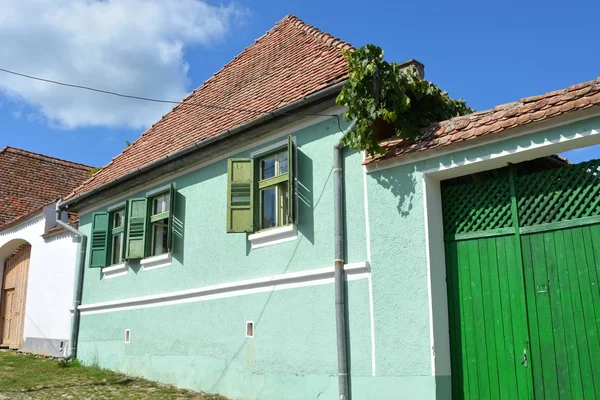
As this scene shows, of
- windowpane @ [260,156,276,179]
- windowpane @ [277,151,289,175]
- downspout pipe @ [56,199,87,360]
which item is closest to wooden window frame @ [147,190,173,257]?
windowpane @ [260,156,276,179]

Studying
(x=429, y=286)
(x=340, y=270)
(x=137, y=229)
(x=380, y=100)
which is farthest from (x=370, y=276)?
(x=137, y=229)

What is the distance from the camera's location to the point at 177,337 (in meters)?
10.0

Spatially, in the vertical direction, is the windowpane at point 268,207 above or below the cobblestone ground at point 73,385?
above

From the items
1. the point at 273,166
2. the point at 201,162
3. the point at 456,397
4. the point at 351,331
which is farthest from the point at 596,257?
the point at 201,162

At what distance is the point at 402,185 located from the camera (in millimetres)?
7012

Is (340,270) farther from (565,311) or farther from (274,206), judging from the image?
(565,311)

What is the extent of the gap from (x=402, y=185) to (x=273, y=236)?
7.71 feet

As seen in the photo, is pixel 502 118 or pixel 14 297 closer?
pixel 502 118

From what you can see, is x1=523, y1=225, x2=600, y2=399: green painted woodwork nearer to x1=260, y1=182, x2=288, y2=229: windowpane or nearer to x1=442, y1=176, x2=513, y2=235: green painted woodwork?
x1=442, y1=176, x2=513, y2=235: green painted woodwork

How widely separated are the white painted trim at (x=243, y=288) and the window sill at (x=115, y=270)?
54 centimetres

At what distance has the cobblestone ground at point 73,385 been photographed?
29.7 ft

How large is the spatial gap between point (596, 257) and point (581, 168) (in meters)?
0.87

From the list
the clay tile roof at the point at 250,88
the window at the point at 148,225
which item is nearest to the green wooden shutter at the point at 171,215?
the window at the point at 148,225

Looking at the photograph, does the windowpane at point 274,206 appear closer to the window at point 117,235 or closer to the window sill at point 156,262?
the window sill at point 156,262
